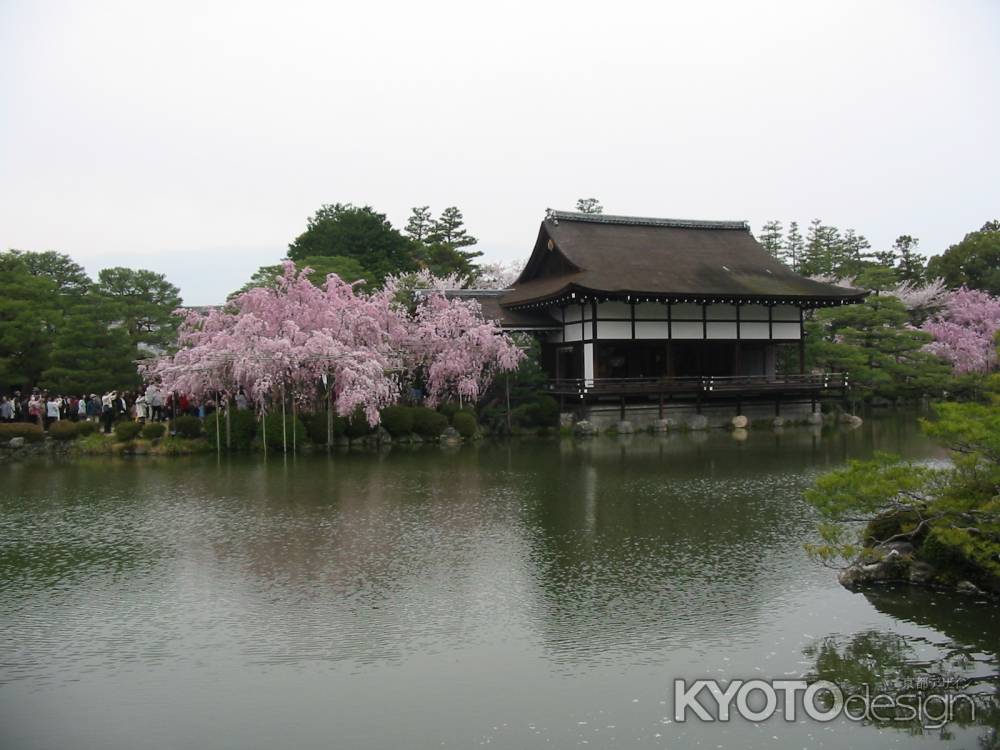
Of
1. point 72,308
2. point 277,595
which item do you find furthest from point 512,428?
point 277,595

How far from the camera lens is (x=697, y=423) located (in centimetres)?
2789

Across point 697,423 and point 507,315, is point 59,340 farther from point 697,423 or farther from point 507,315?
point 697,423

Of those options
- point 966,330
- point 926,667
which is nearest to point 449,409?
point 926,667

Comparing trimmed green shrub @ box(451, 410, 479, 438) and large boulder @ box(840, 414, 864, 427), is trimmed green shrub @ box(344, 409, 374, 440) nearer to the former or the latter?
trimmed green shrub @ box(451, 410, 479, 438)

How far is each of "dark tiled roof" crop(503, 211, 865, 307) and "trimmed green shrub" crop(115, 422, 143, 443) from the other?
1268cm

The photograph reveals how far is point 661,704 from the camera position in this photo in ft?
21.5

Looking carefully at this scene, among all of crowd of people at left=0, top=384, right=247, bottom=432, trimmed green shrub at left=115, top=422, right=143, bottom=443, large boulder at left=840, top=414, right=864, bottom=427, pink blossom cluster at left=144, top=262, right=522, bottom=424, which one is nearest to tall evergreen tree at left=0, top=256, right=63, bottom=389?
crowd of people at left=0, top=384, right=247, bottom=432

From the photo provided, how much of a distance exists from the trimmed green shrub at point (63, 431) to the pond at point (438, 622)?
9382 mm

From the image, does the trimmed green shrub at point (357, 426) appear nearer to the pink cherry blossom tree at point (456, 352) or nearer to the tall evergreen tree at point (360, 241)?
the pink cherry blossom tree at point (456, 352)

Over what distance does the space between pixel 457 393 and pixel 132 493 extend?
12523 mm

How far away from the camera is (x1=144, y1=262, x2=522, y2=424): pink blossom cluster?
22.7 meters

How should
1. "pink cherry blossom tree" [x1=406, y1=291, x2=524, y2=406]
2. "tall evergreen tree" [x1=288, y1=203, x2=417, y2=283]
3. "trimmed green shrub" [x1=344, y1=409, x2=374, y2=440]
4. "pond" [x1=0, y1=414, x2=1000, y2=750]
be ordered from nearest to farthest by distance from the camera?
"pond" [x1=0, y1=414, x2=1000, y2=750] → "trimmed green shrub" [x1=344, y1=409, x2=374, y2=440] → "pink cherry blossom tree" [x1=406, y1=291, x2=524, y2=406] → "tall evergreen tree" [x1=288, y1=203, x2=417, y2=283]

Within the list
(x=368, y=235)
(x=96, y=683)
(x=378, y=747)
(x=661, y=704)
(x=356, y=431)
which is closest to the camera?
(x=378, y=747)

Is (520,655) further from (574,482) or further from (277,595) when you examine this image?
(574,482)
